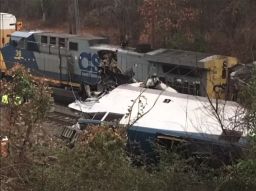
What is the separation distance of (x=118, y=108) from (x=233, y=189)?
6.38 meters

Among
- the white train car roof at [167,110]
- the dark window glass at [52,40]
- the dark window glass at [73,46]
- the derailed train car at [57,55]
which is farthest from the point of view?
the dark window glass at [52,40]

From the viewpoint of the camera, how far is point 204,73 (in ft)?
66.0

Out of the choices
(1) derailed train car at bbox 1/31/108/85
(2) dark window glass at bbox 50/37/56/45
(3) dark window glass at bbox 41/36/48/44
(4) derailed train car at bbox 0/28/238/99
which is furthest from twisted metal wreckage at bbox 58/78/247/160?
(3) dark window glass at bbox 41/36/48/44

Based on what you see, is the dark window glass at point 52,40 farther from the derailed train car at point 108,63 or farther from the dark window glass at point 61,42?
the dark window glass at point 61,42

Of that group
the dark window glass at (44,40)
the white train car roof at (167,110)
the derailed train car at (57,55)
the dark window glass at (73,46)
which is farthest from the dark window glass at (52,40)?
the white train car roof at (167,110)

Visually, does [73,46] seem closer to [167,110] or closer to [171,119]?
[167,110]

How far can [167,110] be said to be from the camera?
539 inches

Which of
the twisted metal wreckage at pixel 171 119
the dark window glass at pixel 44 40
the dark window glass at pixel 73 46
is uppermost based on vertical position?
the dark window glass at pixel 44 40


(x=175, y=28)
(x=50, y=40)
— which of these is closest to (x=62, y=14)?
(x=175, y=28)

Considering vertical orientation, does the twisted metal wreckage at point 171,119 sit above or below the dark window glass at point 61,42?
below

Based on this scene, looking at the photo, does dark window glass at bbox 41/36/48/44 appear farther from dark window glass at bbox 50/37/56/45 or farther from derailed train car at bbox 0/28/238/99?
dark window glass at bbox 50/37/56/45

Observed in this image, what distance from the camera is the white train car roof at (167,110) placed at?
38.3 ft

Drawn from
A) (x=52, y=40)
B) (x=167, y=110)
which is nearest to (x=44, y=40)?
(x=52, y=40)

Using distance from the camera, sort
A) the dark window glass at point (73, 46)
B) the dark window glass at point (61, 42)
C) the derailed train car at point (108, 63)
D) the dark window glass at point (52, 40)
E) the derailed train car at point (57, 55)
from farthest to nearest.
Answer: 1. the dark window glass at point (52, 40)
2. the dark window glass at point (61, 42)
3. the dark window glass at point (73, 46)
4. the derailed train car at point (57, 55)
5. the derailed train car at point (108, 63)
